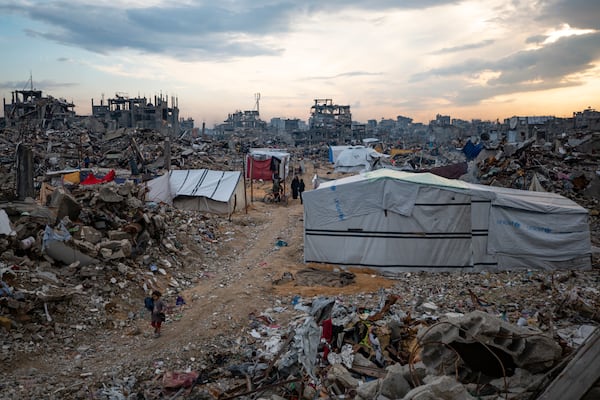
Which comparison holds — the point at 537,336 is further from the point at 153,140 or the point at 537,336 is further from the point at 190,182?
the point at 153,140

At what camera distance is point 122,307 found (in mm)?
8188

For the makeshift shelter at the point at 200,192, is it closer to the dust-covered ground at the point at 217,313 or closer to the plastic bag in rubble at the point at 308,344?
the dust-covered ground at the point at 217,313

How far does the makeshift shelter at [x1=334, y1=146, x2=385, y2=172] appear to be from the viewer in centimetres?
3250

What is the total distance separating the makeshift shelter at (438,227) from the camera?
9.83m

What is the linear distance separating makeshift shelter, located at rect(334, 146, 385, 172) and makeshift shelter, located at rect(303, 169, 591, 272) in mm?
21604

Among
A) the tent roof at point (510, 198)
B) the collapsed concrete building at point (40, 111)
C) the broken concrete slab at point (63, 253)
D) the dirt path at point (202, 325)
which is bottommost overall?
the dirt path at point (202, 325)

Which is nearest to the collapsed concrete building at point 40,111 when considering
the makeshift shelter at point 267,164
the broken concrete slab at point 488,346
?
the makeshift shelter at point 267,164

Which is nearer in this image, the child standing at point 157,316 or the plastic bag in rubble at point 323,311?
the plastic bag in rubble at point 323,311

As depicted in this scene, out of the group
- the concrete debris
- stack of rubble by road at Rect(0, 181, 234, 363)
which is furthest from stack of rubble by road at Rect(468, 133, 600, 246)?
stack of rubble by road at Rect(0, 181, 234, 363)

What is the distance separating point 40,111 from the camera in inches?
2037

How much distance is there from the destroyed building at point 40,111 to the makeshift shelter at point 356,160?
3382 cm

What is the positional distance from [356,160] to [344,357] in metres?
27.8

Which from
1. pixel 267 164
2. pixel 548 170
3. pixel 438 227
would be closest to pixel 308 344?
pixel 438 227

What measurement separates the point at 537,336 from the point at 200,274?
8055 millimetres
